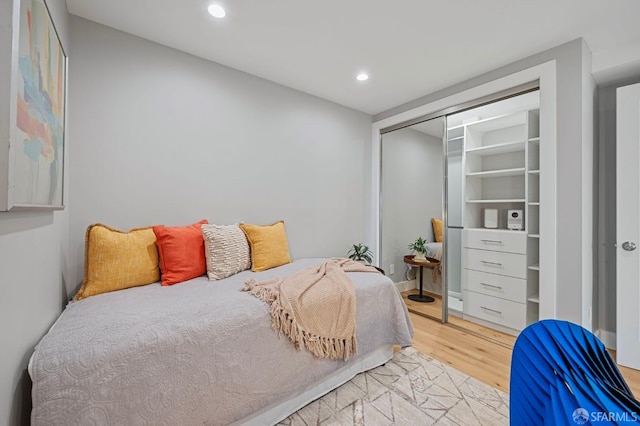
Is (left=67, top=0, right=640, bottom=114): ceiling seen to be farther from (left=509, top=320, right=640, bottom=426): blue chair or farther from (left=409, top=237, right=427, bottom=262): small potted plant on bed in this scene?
(left=509, top=320, right=640, bottom=426): blue chair

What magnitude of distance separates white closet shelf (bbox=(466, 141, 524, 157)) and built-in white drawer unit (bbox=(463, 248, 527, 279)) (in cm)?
108

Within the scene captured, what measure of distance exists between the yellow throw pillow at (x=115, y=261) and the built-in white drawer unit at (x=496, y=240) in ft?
9.88

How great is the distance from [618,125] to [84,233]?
4.14 m

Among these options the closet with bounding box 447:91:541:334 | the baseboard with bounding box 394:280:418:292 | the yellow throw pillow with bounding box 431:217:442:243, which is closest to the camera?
the closet with bounding box 447:91:541:334

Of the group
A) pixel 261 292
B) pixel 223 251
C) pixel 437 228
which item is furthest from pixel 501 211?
pixel 223 251

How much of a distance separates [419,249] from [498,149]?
54.0 inches

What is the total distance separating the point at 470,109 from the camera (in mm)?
2727

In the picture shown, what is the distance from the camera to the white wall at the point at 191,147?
6.18ft

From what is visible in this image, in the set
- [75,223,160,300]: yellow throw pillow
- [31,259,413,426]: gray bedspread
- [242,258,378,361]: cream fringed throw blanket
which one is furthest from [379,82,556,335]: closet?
[75,223,160,300]: yellow throw pillow

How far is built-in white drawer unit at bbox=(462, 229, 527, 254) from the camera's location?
8.59ft

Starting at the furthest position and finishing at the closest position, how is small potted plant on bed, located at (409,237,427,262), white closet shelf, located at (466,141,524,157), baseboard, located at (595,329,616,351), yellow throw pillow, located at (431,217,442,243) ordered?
small potted plant on bed, located at (409,237,427,262), yellow throw pillow, located at (431,217,442,243), white closet shelf, located at (466,141,524,157), baseboard, located at (595,329,616,351)

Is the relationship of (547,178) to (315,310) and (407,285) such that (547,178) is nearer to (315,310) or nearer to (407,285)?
(407,285)

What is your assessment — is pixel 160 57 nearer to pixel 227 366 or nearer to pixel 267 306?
pixel 267 306

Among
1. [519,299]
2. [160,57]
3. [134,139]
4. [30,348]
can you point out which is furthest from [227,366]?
[519,299]
